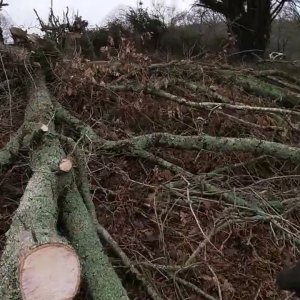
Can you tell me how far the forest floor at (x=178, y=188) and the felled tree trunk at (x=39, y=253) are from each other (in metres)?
0.57

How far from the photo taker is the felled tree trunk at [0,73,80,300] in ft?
8.19

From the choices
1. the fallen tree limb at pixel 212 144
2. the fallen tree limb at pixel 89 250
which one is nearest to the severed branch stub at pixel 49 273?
the fallen tree limb at pixel 89 250

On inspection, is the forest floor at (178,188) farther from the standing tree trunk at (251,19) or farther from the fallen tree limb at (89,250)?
the standing tree trunk at (251,19)

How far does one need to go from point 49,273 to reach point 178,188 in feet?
5.79

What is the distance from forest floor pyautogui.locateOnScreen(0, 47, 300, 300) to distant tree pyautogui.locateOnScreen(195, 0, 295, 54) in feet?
24.5

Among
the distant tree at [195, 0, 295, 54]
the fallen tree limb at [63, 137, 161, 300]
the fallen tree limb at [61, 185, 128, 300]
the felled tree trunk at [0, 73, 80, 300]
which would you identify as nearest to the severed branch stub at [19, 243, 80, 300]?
the felled tree trunk at [0, 73, 80, 300]

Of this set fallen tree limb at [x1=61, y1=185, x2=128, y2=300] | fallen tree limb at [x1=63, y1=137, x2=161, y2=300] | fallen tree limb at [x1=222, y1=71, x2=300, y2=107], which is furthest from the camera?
fallen tree limb at [x1=222, y1=71, x2=300, y2=107]

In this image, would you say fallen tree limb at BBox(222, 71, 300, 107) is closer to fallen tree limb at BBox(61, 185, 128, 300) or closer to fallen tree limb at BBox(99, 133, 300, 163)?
fallen tree limb at BBox(99, 133, 300, 163)

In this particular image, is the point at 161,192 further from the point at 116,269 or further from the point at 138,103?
the point at 138,103

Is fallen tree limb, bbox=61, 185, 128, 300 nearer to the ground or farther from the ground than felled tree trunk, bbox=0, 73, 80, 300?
nearer to the ground

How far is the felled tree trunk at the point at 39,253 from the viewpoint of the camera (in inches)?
98.3


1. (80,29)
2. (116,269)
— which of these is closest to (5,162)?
(116,269)

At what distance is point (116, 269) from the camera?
3.38 meters

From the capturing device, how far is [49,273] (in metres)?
2.54
